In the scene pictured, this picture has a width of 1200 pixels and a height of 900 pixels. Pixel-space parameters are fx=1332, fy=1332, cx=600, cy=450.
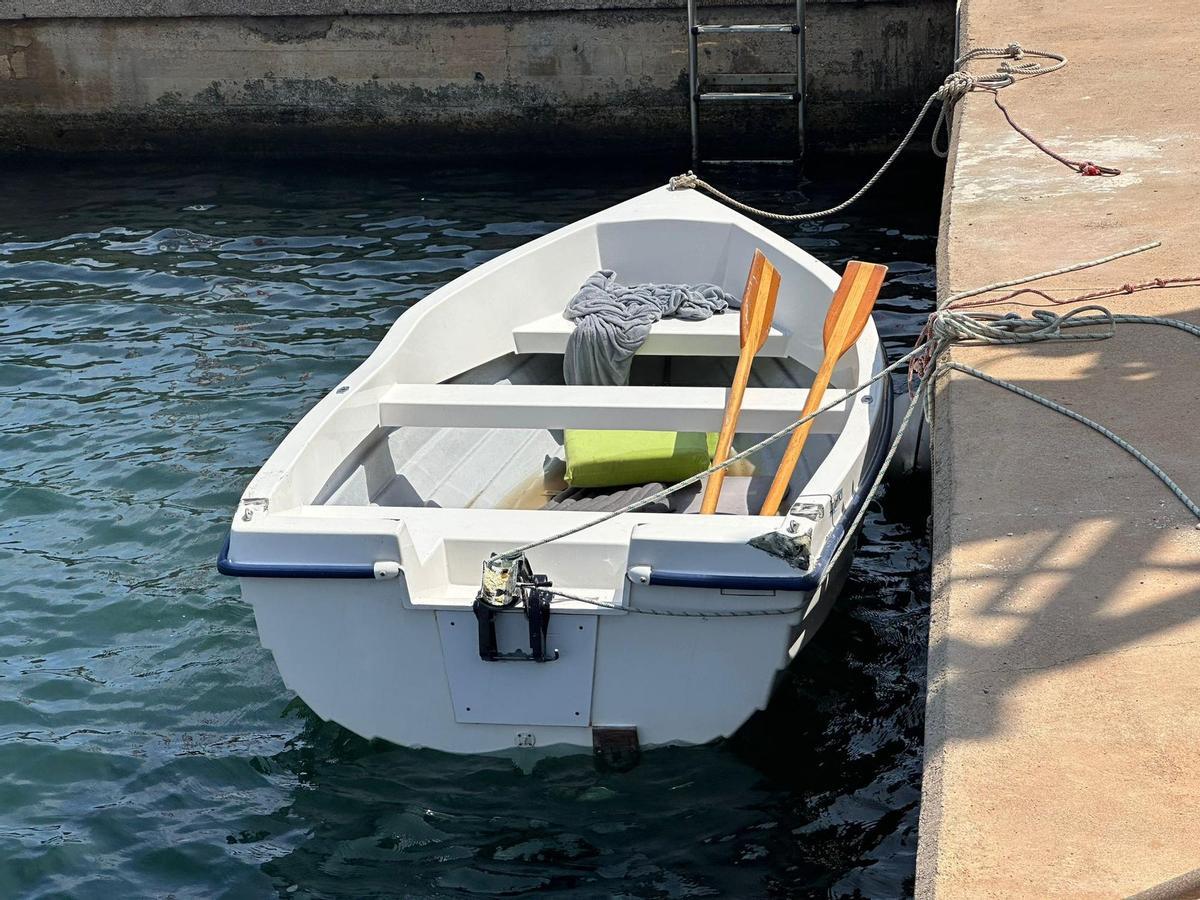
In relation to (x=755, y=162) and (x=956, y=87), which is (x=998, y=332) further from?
(x=755, y=162)

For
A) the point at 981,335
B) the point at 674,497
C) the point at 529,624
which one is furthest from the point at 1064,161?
the point at 529,624

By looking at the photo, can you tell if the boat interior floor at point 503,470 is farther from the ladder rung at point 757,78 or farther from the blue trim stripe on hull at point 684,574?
the ladder rung at point 757,78

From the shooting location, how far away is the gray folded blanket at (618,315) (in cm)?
538

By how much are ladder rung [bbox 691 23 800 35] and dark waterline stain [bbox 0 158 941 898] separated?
263 centimetres

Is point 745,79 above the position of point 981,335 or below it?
above

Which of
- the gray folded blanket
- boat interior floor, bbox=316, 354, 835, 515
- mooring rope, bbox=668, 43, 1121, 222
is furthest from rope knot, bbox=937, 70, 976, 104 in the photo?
boat interior floor, bbox=316, 354, 835, 515

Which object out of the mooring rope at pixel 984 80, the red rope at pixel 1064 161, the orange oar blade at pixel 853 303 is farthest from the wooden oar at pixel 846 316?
the mooring rope at pixel 984 80

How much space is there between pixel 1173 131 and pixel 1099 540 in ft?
13.0

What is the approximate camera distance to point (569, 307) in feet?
18.6

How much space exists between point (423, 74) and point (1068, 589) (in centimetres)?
909

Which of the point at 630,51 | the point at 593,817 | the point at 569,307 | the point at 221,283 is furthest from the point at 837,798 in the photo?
the point at 630,51

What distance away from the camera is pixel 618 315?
18.0 ft

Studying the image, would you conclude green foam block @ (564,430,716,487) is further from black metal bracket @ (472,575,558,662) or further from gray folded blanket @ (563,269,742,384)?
black metal bracket @ (472,575,558,662)

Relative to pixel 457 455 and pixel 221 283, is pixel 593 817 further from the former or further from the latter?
pixel 221 283
